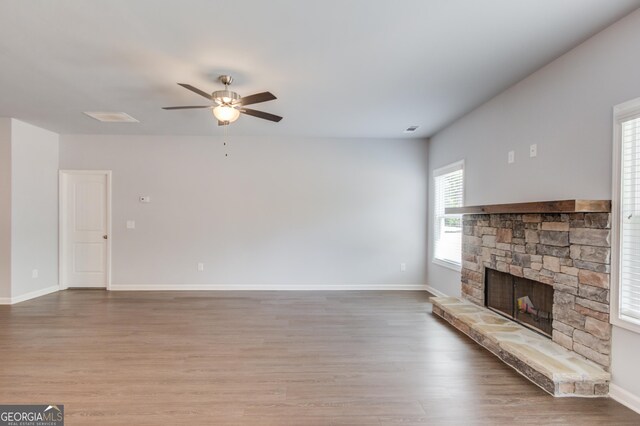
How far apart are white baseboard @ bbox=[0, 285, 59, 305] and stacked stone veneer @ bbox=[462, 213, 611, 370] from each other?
663 cm

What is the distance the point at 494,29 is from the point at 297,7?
57.5 inches

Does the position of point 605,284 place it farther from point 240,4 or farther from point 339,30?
point 240,4

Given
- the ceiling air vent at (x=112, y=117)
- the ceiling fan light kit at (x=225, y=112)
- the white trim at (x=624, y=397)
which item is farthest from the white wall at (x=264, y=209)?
the white trim at (x=624, y=397)

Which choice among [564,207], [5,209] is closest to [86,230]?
[5,209]

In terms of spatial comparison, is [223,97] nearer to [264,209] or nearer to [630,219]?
[264,209]

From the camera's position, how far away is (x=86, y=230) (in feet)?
18.6

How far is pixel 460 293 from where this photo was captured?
15.1ft

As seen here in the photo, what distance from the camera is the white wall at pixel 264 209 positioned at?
5.64 metres

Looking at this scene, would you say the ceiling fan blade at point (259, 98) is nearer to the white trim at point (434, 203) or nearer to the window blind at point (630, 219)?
the window blind at point (630, 219)

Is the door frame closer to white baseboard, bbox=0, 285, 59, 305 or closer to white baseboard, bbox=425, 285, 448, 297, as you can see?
white baseboard, bbox=0, 285, 59, 305

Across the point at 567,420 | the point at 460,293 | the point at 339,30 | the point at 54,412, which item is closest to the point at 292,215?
the point at 460,293

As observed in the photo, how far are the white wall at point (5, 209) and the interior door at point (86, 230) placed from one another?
901 mm

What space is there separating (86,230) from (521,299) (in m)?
6.62

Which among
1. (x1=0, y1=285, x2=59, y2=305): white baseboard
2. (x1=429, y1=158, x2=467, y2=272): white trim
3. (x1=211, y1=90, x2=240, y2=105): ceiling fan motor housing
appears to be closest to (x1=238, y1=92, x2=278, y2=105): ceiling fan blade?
(x1=211, y1=90, x2=240, y2=105): ceiling fan motor housing
